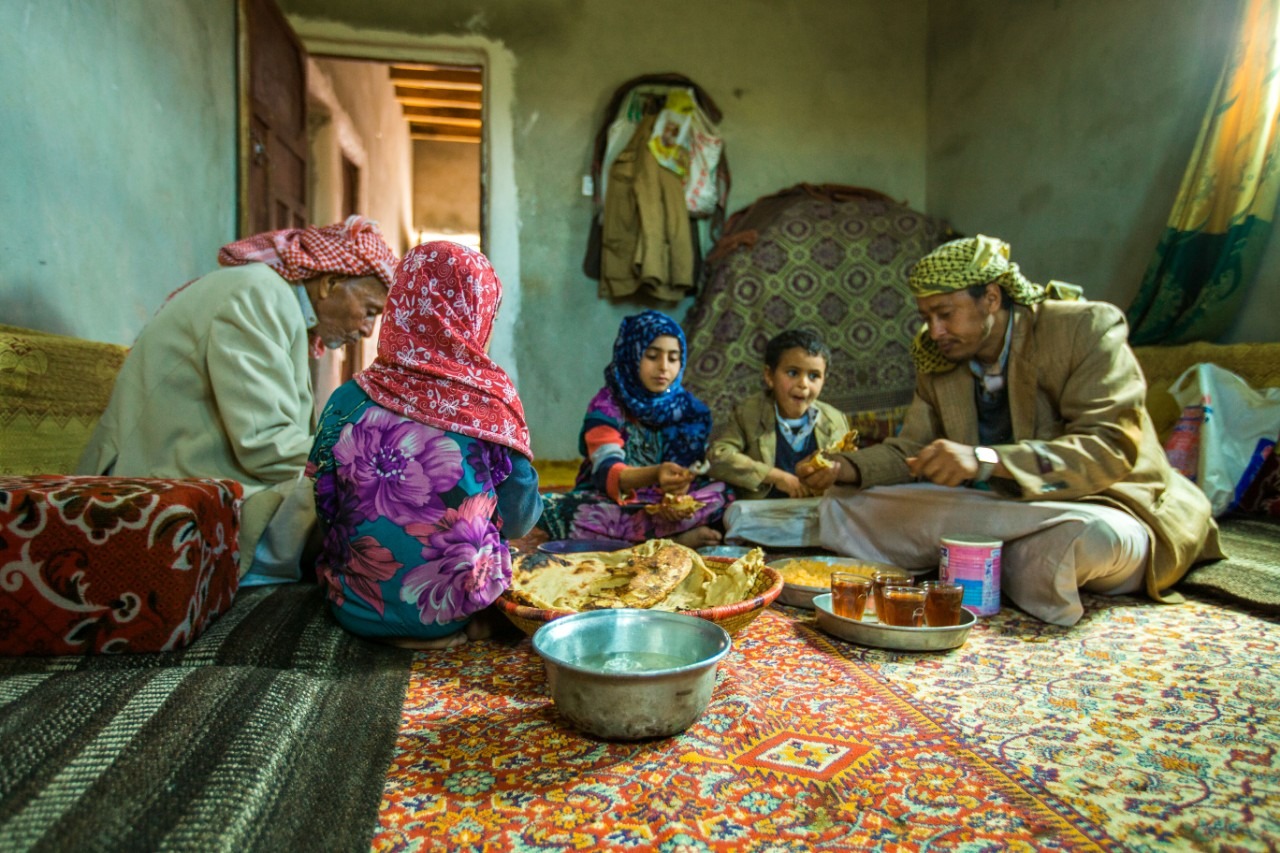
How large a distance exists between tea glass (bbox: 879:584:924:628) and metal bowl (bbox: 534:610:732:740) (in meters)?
0.62

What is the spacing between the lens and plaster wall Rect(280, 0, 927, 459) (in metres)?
5.24

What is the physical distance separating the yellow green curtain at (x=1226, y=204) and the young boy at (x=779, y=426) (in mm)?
1686

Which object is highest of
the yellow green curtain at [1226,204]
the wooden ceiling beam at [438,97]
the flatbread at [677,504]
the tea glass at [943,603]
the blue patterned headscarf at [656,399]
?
the wooden ceiling beam at [438,97]

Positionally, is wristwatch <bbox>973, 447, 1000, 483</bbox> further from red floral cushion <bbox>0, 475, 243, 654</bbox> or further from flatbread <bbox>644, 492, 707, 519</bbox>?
red floral cushion <bbox>0, 475, 243, 654</bbox>

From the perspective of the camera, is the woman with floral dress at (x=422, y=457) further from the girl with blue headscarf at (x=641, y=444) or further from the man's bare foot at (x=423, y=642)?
the girl with blue headscarf at (x=641, y=444)

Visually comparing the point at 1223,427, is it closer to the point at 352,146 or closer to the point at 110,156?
the point at 110,156

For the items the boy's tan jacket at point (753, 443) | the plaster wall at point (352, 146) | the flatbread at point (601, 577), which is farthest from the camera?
the plaster wall at point (352, 146)

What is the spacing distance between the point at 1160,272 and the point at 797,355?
1.91 meters

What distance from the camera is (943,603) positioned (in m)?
1.85

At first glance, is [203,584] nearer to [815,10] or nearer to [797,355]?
[797,355]

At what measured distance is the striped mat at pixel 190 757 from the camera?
93cm

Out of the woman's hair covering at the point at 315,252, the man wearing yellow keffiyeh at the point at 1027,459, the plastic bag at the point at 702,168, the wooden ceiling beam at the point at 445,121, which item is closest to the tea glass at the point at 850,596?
the man wearing yellow keffiyeh at the point at 1027,459

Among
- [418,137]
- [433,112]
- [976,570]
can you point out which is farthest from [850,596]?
[418,137]

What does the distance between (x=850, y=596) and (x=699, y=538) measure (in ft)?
3.62
